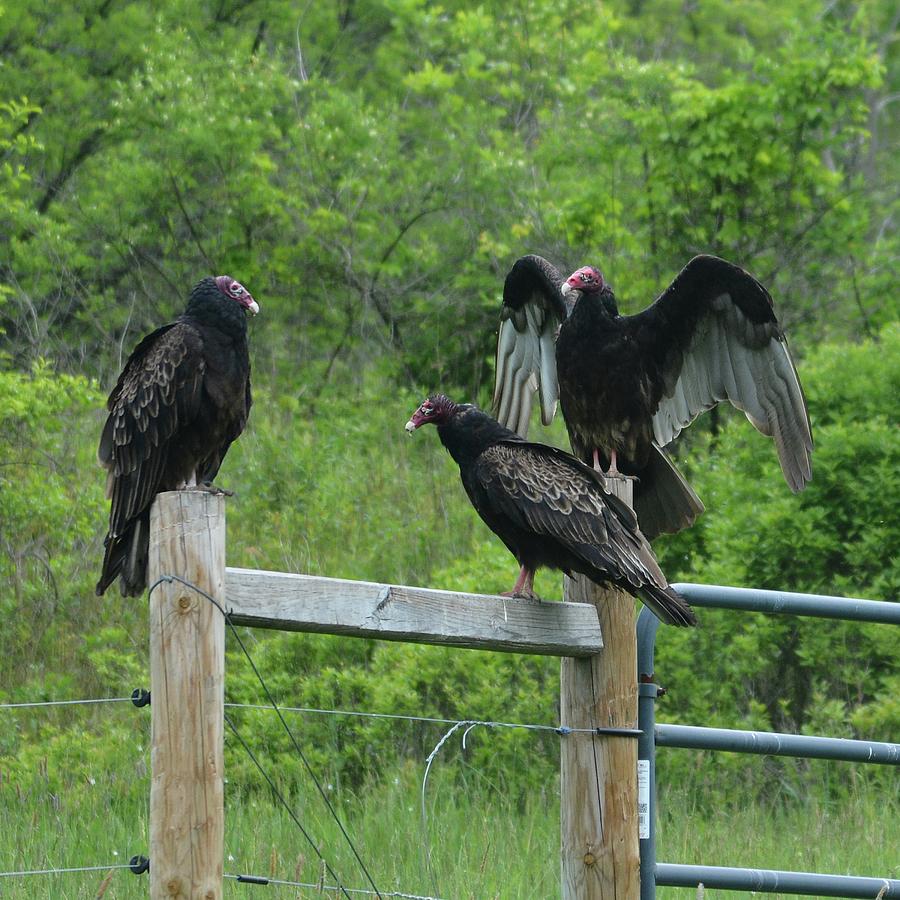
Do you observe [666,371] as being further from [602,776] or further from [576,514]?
[602,776]

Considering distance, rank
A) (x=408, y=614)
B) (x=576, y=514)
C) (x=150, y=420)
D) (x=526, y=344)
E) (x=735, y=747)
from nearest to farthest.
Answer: (x=408, y=614), (x=735, y=747), (x=576, y=514), (x=150, y=420), (x=526, y=344)

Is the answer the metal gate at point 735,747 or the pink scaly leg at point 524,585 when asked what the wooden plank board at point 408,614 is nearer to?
the metal gate at point 735,747

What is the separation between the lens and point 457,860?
4027 mm

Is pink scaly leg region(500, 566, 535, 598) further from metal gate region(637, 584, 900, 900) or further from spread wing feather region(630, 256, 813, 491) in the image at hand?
spread wing feather region(630, 256, 813, 491)

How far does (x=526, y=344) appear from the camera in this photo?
5.19m

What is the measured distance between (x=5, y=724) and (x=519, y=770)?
6.68ft

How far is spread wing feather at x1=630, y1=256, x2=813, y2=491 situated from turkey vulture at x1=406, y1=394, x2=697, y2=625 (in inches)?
47.7

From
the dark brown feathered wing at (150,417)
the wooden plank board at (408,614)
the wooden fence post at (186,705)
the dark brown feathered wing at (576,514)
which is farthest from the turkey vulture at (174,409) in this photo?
the wooden fence post at (186,705)

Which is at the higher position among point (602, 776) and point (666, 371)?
point (666, 371)

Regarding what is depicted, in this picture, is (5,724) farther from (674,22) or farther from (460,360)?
(674,22)

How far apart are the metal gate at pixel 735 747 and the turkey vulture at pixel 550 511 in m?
0.12

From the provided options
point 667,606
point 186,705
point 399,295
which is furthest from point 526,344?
point 399,295

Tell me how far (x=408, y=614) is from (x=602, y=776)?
553mm

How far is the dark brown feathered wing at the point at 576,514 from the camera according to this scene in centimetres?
289
